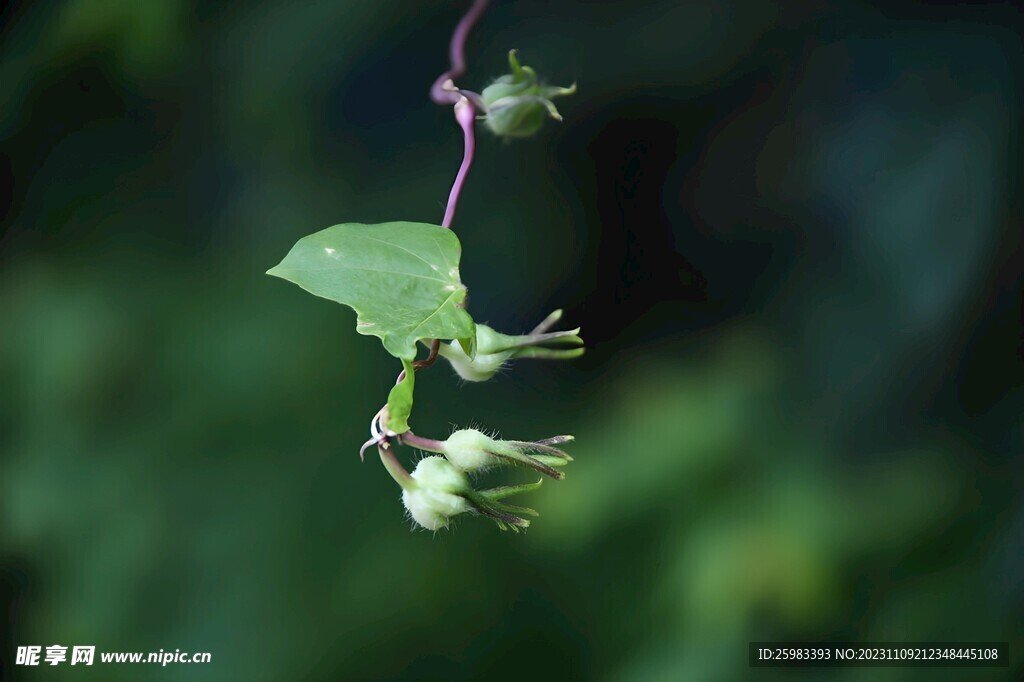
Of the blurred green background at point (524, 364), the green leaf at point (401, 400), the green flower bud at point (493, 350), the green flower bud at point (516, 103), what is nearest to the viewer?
the green leaf at point (401, 400)

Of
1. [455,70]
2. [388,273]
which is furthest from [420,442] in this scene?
[455,70]

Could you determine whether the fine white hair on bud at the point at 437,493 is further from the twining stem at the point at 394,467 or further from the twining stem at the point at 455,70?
the twining stem at the point at 455,70

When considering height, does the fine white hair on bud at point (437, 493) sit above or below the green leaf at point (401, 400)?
below

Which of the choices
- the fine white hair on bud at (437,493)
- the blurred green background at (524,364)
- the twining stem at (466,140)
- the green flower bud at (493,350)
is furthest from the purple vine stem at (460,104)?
the blurred green background at (524,364)

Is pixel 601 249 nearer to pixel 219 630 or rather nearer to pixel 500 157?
pixel 500 157

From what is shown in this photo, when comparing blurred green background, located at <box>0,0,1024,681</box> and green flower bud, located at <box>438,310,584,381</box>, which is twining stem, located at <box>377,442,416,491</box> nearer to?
green flower bud, located at <box>438,310,584,381</box>

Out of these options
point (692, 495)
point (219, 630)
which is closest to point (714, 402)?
point (692, 495)

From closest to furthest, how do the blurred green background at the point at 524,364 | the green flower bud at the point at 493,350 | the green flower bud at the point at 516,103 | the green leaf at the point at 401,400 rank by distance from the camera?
the green leaf at the point at 401,400 → the green flower bud at the point at 493,350 → the green flower bud at the point at 516,103 → the blurred green background at the point at 524,364
